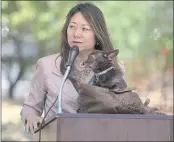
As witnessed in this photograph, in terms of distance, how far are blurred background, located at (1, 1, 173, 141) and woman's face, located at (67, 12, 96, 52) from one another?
11.7ft

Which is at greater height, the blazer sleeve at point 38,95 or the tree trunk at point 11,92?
the tree trunk at point 11,92

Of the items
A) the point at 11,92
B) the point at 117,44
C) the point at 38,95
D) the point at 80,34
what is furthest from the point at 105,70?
the point at 11,92

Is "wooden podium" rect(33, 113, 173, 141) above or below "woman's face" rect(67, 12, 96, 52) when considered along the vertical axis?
below

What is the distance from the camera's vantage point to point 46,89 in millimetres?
2418

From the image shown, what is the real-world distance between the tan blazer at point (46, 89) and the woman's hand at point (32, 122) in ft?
0.22

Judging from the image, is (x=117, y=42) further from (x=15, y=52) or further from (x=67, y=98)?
(x=67, y=98)

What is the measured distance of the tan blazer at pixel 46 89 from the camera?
7.60 feet

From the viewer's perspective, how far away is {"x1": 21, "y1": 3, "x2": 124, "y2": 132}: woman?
234 centimetres

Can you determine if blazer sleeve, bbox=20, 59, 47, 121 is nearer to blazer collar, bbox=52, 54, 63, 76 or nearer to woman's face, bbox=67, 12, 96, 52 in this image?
blazer collar, bbox=52, 54, 63, 76

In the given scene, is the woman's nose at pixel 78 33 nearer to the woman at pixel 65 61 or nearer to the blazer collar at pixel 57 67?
the woman at pixel 65 61

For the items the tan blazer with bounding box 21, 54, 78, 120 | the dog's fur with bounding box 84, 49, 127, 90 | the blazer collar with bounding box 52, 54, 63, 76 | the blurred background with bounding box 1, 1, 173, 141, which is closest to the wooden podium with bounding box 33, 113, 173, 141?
the dog's fur with bounding box 84, 49, 127, 90

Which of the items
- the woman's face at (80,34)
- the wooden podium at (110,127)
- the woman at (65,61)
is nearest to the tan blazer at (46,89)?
the woman at (65,61)

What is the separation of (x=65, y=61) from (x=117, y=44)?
3.58 metres

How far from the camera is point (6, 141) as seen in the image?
20.2 feet
